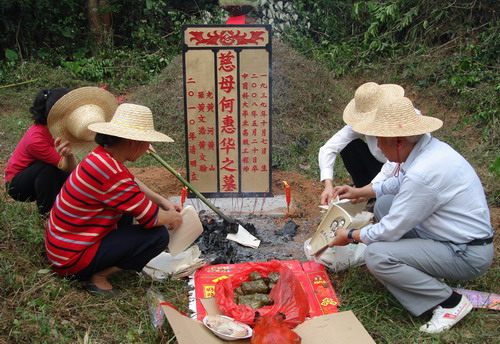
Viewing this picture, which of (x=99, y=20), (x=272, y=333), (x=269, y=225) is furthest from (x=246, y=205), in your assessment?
(x=99, y=20)

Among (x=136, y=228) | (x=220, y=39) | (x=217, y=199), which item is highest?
(x=220, y=39)

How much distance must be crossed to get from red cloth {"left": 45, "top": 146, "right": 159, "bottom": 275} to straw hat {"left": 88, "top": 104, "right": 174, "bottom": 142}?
13 cm

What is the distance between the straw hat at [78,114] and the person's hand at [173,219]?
2.79 feet

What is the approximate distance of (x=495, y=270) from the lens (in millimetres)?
3471

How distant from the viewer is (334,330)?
112 inches

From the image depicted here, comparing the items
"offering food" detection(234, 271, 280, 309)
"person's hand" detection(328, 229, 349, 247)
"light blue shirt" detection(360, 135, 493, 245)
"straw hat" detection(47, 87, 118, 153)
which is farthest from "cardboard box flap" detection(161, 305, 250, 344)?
"straw hat" detection(47, 87, 118, 153)

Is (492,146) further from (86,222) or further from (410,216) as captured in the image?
(86,222)

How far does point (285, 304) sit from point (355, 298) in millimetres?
523

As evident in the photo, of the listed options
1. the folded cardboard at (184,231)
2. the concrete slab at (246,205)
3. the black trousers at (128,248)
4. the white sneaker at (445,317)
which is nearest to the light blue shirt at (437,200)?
the white sneaker at (445,317)

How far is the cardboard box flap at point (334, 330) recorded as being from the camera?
2.77 meters

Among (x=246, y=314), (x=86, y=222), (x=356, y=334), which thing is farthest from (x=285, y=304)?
(x=86, y=222)

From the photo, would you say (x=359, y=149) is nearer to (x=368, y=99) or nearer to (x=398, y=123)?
(x=368, y=99)

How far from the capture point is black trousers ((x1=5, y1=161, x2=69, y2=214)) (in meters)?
3.79

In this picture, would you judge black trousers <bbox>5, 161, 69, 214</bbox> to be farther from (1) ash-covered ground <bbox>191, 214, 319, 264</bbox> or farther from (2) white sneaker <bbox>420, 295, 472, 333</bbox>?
(2) white sneaker <bbox>420, 295, 472, 333</bbox>
